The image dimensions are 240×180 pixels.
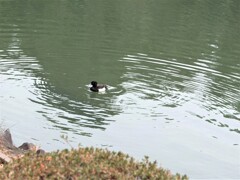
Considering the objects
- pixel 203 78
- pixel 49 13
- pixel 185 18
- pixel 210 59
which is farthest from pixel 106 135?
pixel 185 18

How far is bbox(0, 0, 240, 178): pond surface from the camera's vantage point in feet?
45.9

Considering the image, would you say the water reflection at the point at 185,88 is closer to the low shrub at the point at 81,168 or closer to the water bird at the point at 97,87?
the water bird at the point at 97,87

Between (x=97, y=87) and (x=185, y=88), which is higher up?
(x=97, y=87)

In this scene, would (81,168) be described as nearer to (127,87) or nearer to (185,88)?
(127,87)

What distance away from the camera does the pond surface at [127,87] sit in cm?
1398

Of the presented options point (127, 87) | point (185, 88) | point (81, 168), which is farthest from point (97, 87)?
point (81, 168)

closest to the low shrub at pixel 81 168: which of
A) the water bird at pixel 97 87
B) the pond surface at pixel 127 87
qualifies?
the pond surface at pixel 127 87

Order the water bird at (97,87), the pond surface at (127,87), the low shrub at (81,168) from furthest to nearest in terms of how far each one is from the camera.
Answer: the water bird at (97,87) < the pond surface at (127,87) < the low shrub at (81,168)

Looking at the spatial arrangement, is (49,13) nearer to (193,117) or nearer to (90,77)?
(90,77)

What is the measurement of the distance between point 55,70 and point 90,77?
4.87 feet

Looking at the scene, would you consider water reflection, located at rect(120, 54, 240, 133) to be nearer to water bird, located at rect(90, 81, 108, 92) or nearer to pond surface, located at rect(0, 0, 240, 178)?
pond surface, located at rect(0, 0, 240, 178)

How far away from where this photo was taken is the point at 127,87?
1825 centimetres

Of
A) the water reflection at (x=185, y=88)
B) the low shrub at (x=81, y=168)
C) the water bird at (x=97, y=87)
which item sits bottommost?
the water reflection at (x=185, y=88)

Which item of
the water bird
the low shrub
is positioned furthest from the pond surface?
the low shrub
